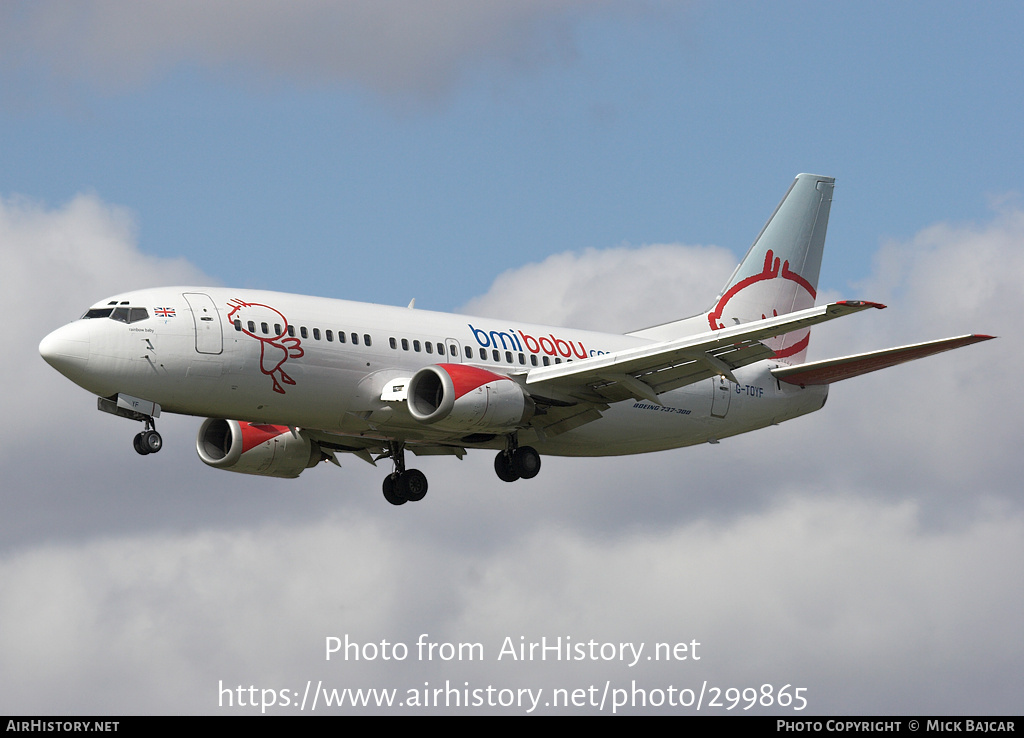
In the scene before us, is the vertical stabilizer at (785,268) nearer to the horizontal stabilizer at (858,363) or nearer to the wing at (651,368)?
the horizontal stabilizer at (858,363)

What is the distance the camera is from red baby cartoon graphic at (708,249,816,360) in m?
54.5

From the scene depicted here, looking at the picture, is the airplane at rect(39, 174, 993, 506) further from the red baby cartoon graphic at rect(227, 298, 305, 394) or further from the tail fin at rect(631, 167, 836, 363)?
the tail fin at rect(631, 167, 836, 363)

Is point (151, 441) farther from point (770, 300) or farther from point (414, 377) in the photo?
point (770, 300)

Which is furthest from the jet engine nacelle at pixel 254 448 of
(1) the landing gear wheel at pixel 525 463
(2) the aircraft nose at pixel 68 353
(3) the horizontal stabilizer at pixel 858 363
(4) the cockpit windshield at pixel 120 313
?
(3) the horizontal stabilizer at pixel 858 363

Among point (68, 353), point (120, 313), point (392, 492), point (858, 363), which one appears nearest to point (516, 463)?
point (392, 492)

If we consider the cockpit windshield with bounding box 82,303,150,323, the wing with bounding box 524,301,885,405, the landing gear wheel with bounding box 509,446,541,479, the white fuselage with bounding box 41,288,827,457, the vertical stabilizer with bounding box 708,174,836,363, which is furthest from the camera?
the vertical stabilizer with bounding box 708,174,836,363

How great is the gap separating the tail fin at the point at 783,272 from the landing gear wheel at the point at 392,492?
11.1 metres

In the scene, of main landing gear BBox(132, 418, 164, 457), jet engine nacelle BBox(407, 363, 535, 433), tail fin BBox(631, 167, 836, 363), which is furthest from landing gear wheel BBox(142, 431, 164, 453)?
tail fin BBox(631, 167, 836, 363)

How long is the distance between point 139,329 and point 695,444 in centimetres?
1995

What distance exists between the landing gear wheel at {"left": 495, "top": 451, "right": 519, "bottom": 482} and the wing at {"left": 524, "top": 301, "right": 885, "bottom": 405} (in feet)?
6.71

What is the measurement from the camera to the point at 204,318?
40.7m

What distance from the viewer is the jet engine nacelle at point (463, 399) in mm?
42156
